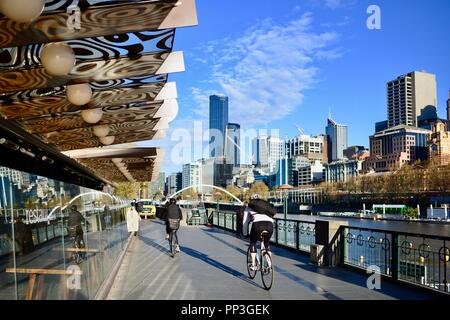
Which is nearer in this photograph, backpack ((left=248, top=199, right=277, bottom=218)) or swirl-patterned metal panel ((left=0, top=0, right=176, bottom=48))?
swirl-patterned metal panel ((left=0, top=0, right=176, bottom=48))

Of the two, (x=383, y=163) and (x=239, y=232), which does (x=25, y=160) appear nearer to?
(x=239, y=232)

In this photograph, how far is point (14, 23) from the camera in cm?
477

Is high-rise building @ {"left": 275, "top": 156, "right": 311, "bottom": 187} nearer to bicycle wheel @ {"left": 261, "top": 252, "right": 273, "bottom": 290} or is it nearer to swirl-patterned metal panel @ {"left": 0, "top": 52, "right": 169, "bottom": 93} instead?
bicycle wheel @ {"left": 261, "top": 252, "right": 273, "bottom": 290}

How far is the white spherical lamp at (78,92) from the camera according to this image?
300 inches

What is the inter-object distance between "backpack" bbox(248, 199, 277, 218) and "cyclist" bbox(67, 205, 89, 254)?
3.34m

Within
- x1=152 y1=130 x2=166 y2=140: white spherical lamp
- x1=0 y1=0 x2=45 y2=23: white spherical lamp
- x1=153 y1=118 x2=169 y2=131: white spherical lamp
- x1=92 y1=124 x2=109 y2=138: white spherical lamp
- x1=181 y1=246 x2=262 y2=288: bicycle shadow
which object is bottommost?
x1=181 y1=246 x2=262 y2=288: bicycle shadow

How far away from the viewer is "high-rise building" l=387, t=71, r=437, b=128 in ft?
530

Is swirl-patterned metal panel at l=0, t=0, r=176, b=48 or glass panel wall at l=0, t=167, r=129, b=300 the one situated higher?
swirl-patterned metal panel at l=0, t=0, r=176, b=48

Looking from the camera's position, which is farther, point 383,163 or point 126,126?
point 383,163

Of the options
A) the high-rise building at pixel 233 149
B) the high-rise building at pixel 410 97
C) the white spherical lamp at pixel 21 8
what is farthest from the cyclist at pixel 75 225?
the high-rise building at pixel 410 97

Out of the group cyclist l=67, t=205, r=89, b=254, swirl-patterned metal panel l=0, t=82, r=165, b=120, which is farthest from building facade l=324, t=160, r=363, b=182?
cyclist l=67, t=205, r=89, b=254
